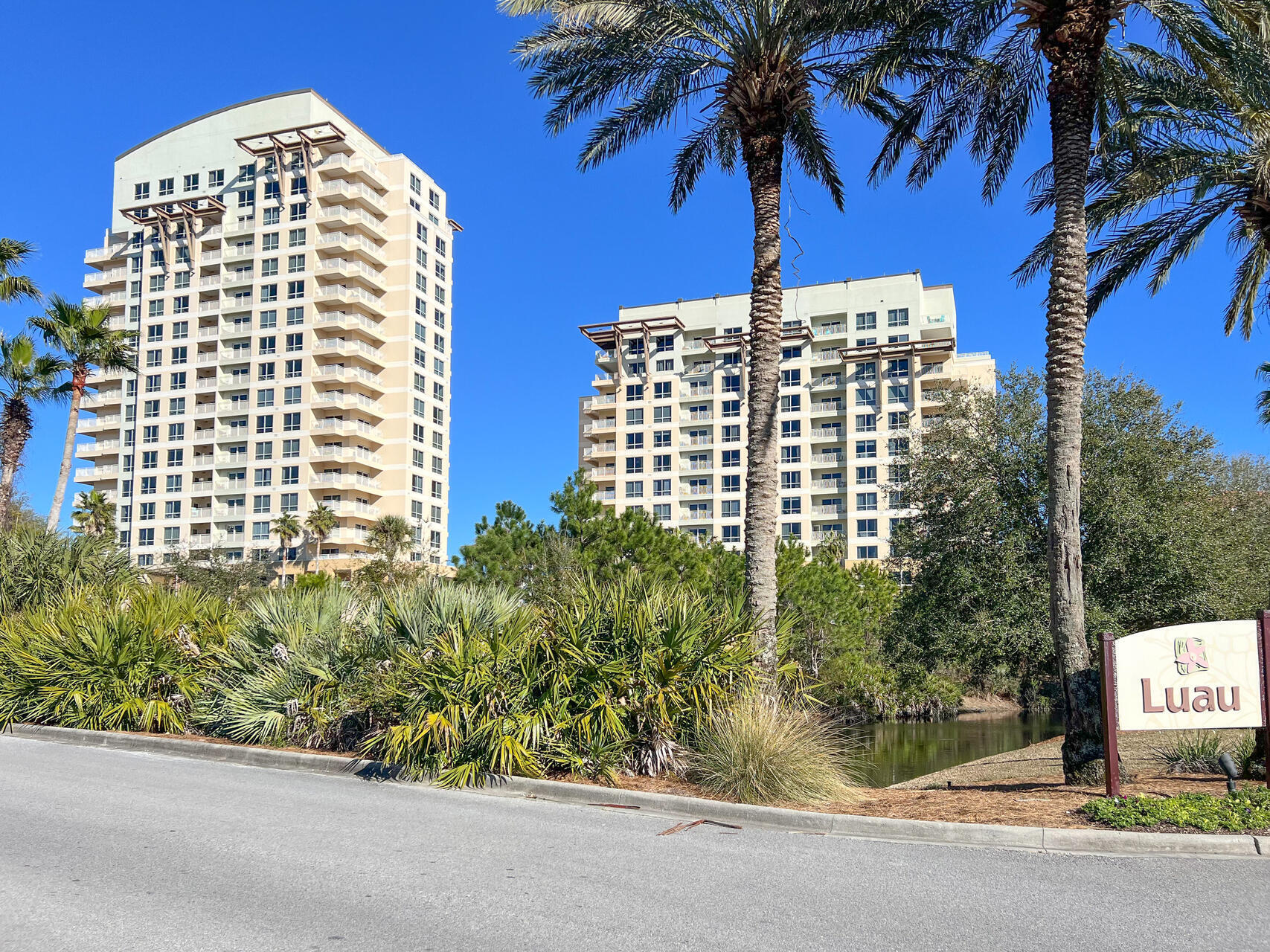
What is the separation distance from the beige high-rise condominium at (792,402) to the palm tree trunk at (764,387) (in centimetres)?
6981

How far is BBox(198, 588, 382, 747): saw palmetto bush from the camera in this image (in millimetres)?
13086

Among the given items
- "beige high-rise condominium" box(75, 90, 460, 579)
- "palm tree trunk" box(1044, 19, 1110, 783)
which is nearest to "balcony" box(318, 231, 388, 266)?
"beige high-rise condominium" box(75, 90, 460, 579)

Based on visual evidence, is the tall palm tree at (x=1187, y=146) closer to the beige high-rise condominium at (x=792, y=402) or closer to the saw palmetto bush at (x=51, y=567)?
the saw palmetto bush at (x=51, y=567)

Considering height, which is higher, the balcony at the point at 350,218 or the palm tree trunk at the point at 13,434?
the balcony at the point at 350,218

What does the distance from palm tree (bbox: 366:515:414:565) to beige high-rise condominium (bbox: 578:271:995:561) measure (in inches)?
771

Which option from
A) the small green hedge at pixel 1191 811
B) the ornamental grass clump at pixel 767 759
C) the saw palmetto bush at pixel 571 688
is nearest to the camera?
the small green hedge at pixel 1191 811

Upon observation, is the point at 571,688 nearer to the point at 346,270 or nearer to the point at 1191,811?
the point at 1191,811

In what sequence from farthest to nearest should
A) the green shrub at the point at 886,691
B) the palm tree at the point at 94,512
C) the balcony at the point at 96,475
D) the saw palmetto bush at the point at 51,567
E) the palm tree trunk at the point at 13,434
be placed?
the balcony at the point at 96,475 → the palm tree at the point at 94,512 → the green shrub at the point at 886,691 → the palm tree trunk at the point at 13,434 → the saw palmetto bush at the point at 51,567

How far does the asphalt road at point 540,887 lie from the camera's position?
18.1 feet

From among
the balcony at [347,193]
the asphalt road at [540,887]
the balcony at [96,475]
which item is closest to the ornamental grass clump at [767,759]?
the asphalt road at [540,887]

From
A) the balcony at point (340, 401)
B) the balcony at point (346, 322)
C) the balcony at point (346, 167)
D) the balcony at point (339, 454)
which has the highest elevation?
the balcony at point (346, 167)

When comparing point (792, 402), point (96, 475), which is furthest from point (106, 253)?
point (792, 402)

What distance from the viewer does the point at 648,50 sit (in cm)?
1555

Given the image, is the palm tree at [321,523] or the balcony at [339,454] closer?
the palm tree at [321,523]
